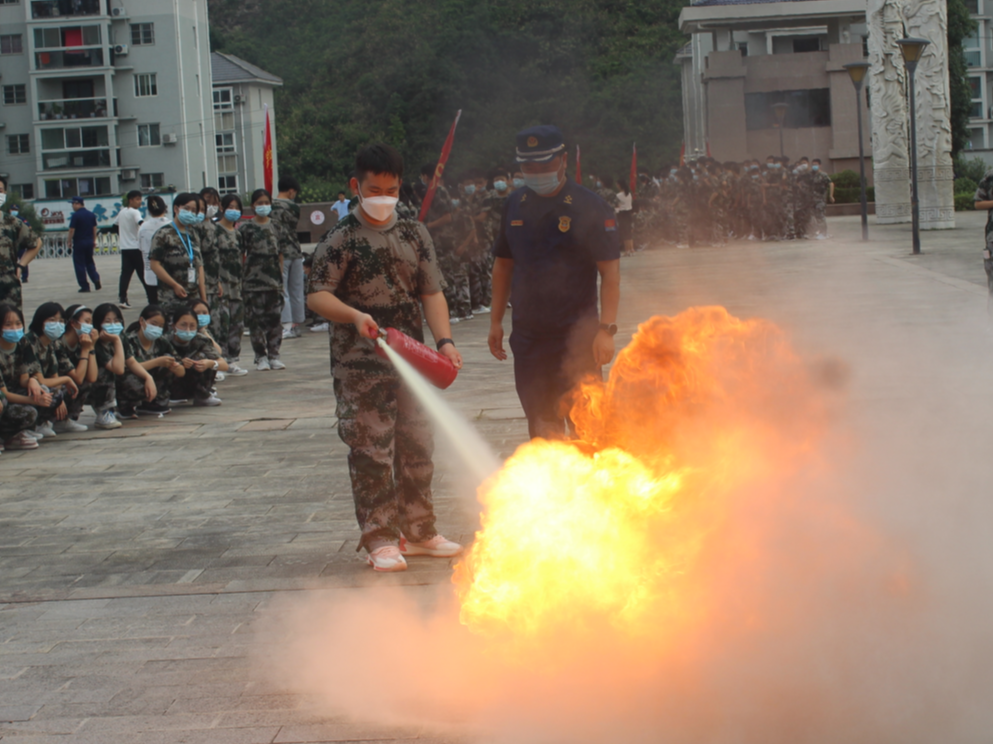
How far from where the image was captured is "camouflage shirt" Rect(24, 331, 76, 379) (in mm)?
8803

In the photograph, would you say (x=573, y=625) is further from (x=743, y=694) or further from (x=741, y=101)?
(x=741, y=101)

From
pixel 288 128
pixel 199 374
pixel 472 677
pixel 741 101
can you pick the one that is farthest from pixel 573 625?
pixel 288 128

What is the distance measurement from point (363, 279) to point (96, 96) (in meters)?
A: 67.7

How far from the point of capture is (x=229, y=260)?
12234mm

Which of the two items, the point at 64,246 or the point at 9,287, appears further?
the point at 64,246

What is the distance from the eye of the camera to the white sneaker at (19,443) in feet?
28.1

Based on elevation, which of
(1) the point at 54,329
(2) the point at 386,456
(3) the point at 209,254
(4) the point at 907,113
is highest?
(4) the point at 907,113

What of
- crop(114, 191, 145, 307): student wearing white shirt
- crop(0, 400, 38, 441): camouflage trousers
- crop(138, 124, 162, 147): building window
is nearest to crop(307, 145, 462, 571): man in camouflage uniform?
crop(0, 400, 38, 441): camouflage trousers

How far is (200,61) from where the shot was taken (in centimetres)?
6906

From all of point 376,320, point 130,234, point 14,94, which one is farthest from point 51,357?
point 14,94

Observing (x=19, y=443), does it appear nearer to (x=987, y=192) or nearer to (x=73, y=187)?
(x=987, y=192)

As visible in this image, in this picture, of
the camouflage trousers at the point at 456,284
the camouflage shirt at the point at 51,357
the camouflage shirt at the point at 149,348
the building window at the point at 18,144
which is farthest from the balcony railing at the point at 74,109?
the camouflage shirt at the point at 51,357

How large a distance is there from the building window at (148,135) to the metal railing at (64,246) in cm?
2394

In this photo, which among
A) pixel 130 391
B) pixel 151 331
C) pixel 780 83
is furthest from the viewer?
pixel 780 83
